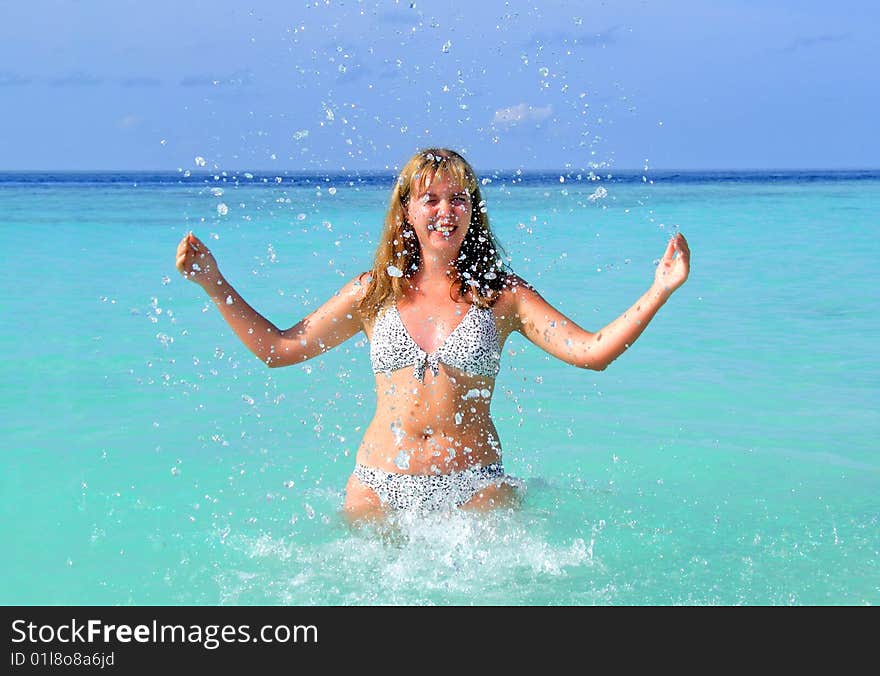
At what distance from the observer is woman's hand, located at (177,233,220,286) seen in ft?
12.8

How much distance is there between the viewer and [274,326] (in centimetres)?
409

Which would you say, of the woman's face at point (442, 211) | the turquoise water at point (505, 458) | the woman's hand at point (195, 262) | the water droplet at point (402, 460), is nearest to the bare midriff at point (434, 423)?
the water droplet at point (402, 460)

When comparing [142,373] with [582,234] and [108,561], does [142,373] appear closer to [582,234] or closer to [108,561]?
[108,561]

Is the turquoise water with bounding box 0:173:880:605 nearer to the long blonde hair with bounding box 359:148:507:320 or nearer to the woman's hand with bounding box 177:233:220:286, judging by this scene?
the long blonde hair with bounding box 359:148:507:320

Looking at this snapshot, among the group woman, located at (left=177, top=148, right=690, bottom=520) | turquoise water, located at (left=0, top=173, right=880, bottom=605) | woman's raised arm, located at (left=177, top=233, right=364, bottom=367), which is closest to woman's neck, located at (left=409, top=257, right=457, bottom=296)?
woman, located at (left=177, top=148, right=690, bottom=520)

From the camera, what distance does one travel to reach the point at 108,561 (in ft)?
14.5

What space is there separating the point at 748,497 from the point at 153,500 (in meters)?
2.91

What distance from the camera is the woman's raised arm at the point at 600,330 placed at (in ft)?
11.8

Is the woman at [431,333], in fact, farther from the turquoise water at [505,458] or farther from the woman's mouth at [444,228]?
the turquoise water at [505,458]

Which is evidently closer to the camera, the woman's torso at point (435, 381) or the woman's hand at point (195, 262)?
the woman's hand at point (195, 262)

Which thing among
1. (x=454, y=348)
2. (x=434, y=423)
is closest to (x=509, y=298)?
(x=454, y=348)

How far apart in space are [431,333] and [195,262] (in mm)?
942

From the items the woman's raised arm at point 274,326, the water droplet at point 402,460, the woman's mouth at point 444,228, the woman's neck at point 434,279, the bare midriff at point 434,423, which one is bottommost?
the water droplet at point 402,460
